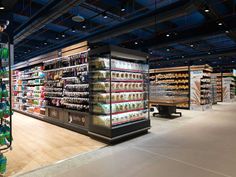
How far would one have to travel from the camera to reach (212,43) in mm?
12828

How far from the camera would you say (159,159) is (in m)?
3.27

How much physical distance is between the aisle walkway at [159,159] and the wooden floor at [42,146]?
1.05ft

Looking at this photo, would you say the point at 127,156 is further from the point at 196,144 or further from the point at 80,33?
the point at 80,33

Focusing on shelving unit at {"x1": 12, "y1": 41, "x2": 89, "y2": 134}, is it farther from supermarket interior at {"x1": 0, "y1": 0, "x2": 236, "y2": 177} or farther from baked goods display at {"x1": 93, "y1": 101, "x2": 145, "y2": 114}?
baked goods display at {"x1": 93, "y1": 101, "x2": 145, "y2": 114}

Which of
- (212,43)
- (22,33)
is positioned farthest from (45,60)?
(212,43)

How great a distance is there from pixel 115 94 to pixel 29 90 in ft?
18.7

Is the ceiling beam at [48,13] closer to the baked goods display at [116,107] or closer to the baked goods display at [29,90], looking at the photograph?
the baked goods display at [29,90]

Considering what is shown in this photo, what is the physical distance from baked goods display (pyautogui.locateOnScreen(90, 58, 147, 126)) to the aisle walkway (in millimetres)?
731

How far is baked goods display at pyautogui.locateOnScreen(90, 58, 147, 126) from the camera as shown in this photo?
4.33 metres

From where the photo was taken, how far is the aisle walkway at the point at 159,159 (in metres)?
2.74

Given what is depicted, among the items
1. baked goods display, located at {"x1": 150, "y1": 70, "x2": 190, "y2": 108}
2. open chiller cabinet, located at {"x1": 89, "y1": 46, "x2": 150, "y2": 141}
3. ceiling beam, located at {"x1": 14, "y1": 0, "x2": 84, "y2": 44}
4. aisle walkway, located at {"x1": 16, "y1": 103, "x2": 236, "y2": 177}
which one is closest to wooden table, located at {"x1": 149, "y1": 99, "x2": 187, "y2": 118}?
baked goods display, located at {"x1": 150, "y1": 70, "x2": 190, "y2": 108}

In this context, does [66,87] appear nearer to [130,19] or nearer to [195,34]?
[130,19]

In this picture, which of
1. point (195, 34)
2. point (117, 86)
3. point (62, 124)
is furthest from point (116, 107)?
point (195, 34)

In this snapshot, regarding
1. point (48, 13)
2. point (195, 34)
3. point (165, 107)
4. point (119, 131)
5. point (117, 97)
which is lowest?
point (119, 131)
